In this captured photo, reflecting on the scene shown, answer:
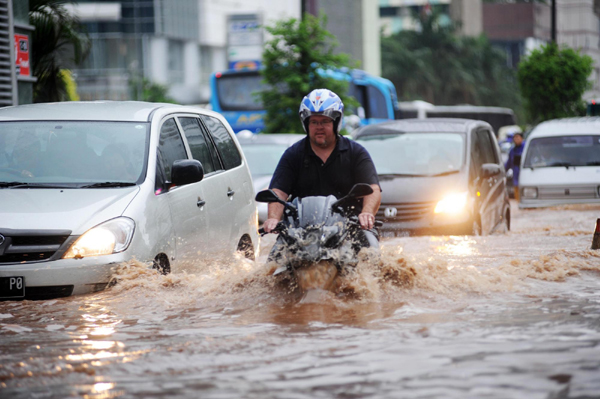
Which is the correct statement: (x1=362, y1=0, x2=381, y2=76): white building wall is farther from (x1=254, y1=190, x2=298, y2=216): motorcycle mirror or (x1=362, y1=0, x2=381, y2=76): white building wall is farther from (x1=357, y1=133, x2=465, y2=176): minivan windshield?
(x1=254, y1=190, x2=298, y2=216): motorcycle mirror

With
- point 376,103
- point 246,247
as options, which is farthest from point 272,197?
point 376,103

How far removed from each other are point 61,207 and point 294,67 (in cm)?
1618

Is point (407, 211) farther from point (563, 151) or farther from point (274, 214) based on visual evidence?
point (563, 151)

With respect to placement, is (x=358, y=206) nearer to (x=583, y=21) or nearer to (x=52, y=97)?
(x=52, y=97)

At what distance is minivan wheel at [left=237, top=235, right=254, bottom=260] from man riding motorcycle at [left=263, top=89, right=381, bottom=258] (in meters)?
1.83

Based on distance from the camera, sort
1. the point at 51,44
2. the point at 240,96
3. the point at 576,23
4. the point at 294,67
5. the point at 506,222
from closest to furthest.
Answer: the point at 506,222, the point at 51,44, the point at 294,67, the point at 240,96, the point at 576,23

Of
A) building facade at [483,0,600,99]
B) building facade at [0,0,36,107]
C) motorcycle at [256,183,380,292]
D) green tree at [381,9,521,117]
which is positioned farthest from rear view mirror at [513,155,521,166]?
building facade at [483,0,600,99]

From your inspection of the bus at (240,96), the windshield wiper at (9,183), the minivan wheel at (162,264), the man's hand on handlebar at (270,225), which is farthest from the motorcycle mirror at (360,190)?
the bus at (240,96)

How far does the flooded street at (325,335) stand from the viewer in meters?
4.44

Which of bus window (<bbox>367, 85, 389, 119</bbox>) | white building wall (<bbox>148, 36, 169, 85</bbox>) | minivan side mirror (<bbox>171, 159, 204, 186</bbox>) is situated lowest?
minivan side mirror (<bbox>171, 159, 204, 186</bbox>)

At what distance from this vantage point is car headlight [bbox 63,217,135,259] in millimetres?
6242

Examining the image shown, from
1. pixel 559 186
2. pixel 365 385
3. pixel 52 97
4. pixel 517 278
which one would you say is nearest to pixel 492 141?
pixel 559 186

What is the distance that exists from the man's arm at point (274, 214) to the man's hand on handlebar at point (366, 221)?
531 mm

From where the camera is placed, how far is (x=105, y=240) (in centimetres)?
633
